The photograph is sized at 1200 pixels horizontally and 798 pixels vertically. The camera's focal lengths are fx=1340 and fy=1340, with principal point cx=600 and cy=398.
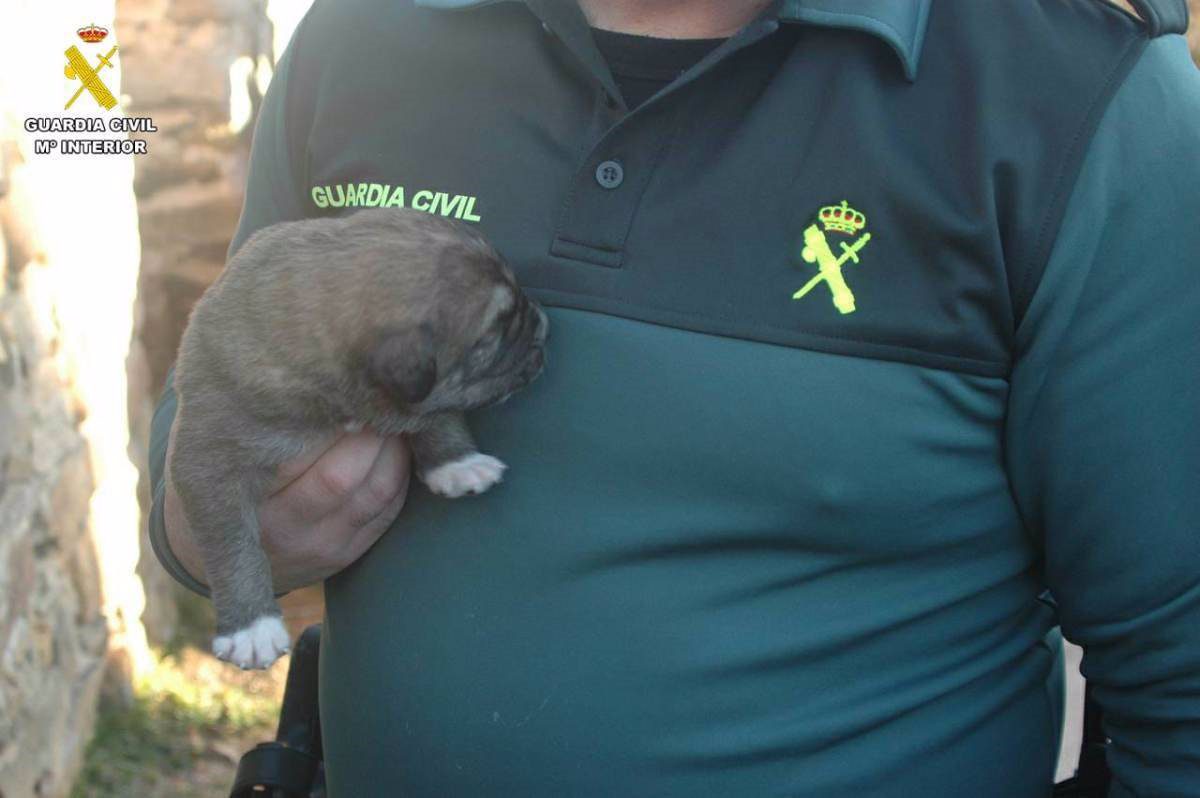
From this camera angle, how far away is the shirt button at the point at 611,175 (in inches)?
82.4

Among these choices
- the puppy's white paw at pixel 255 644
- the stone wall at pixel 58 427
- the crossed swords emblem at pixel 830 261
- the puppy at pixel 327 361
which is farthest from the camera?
the stone wall at pixel 58 427

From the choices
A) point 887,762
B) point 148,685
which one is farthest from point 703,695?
point 148,685

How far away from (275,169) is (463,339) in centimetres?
55

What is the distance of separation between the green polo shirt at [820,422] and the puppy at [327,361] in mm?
66

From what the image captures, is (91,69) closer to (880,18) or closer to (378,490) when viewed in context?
(378,490)

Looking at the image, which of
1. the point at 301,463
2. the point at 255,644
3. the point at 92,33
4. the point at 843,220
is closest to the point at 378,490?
the point at 301,463

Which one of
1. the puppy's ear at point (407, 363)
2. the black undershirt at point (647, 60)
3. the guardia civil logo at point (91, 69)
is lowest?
the guardia civil logo at point (91, 69)

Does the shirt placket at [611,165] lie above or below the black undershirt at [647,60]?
below

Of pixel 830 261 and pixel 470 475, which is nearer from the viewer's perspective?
pixel 830 261

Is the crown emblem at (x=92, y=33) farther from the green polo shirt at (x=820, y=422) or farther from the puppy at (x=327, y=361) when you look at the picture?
the green polo shirt at (x=820, y=422)

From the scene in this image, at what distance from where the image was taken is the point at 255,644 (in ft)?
8.40

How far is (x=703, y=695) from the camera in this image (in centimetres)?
207

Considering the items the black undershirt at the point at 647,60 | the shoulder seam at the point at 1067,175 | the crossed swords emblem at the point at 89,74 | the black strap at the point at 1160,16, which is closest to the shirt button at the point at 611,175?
the black undershirt at the point at 647,60

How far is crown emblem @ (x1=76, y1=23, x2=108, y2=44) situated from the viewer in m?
4.87
